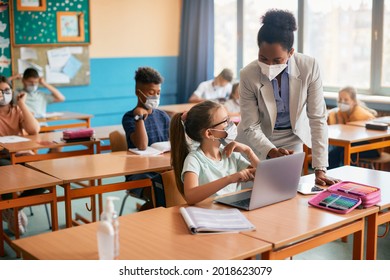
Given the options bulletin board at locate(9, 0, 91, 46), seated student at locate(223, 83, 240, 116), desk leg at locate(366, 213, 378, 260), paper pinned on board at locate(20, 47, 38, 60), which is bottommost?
desk leg at locate(366, 213, 378, 260)

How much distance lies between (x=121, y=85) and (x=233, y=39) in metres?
1.52

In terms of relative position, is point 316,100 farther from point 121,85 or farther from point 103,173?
point 121,85

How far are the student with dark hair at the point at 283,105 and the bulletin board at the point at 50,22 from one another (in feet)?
12.8

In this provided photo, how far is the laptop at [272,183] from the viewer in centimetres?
210

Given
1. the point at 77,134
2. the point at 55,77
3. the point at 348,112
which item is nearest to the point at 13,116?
the point at 77,134

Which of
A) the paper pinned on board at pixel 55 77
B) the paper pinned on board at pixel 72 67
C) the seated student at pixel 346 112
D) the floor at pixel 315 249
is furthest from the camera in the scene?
the paper pinned on board at pixel 72 67

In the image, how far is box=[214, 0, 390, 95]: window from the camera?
5.66 m

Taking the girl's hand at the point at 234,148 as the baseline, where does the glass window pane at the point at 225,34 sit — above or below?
above

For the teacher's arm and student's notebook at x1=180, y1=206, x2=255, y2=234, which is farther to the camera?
the teacher's arm

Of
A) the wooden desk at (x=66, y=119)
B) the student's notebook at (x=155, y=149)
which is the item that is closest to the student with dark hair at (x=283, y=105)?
the student's notebook at (x=155, y=149)

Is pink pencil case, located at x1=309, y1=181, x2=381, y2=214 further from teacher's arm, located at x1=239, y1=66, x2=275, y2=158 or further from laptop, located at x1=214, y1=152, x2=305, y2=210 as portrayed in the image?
teacher's arm, located at x1=239, y1=66, x2=275, y2=158

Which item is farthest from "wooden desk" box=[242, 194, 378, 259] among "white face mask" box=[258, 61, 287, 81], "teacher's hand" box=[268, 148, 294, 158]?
"white face mask" box=[258, 61, 287, 81]

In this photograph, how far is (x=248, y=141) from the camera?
2715mm

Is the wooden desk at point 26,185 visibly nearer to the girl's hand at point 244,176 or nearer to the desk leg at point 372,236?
the girl's hand at point 244,176
